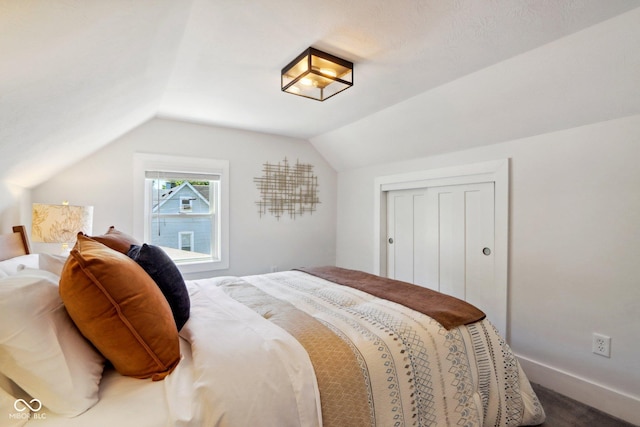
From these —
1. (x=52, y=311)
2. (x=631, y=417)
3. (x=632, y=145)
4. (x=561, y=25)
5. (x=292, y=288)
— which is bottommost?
(x=631, y=417)

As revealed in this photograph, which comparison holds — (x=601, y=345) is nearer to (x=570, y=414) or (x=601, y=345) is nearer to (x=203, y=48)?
(x=570, y=414)

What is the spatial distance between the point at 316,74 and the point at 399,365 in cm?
177

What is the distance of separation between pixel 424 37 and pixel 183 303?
1.94 m

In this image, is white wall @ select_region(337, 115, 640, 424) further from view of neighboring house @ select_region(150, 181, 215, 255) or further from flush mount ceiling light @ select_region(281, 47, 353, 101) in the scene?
view of neighboring house @ select_region(150, 181, 215, 255)

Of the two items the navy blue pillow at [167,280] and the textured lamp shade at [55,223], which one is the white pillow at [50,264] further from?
the textured lamp shade at [55,223]

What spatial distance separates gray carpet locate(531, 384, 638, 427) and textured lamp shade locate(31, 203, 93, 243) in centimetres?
335

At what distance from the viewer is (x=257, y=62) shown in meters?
2.04

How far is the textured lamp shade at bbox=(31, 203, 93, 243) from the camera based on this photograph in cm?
202

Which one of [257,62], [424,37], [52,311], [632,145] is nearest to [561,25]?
[424,37]

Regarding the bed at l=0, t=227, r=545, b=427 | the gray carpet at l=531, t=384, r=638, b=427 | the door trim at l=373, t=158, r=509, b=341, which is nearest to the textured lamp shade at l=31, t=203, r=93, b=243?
the bed at l=0, t=227, r=545, b=427

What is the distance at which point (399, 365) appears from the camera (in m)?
1.25

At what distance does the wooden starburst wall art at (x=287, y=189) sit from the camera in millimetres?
3847

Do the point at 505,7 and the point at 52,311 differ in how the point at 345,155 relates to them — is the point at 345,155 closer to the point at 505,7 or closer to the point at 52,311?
the point at 505,7

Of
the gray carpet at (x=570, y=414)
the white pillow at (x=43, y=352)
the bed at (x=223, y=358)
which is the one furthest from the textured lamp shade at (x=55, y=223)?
the gray carpet at (x=570, y=414)
